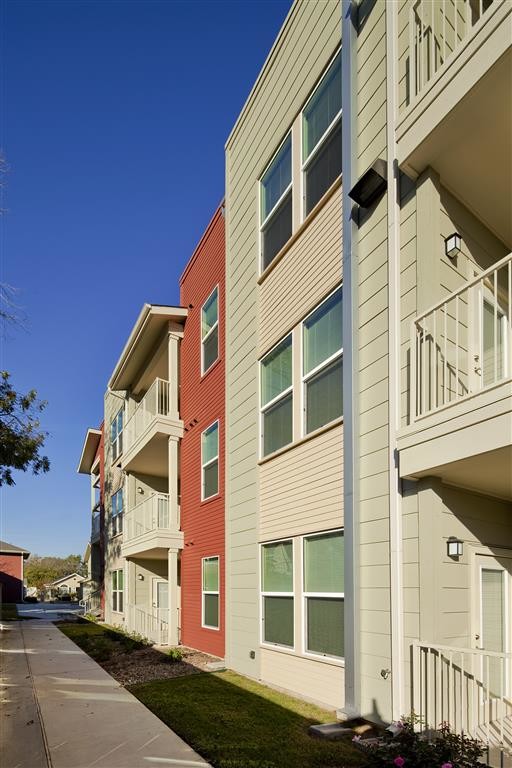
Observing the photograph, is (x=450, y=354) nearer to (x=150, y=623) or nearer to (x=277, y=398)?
(x=277, y=398)

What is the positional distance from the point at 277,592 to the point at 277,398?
2922 mm

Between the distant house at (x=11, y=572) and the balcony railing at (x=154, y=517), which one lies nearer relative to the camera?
the balcony railing at (x=154, y=517)

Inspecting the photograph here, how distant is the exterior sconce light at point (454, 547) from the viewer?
19.0ft

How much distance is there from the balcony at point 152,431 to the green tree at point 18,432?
275 cm

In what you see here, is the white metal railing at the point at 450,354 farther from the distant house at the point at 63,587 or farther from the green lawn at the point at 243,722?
the distant house at the point at 63,587

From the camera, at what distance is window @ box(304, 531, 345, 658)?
7.38 m

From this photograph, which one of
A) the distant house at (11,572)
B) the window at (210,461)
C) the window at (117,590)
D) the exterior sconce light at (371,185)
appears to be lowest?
the distant house at (11,572)

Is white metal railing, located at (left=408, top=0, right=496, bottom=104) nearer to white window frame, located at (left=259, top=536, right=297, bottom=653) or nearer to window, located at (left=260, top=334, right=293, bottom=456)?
window, located at (left=260, top=334, right=293, bottom=456)

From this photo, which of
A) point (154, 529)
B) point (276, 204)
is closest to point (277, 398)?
point (276, 204)

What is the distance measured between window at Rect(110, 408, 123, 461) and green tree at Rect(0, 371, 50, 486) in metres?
7.55

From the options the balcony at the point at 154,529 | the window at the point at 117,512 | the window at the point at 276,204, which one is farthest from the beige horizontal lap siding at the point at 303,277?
the window at the point at 117,512

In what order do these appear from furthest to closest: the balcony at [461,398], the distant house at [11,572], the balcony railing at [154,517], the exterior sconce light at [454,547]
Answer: the distant house at [11,572]
the balcony railing at [154,517]
the exterior sconce light at [454,547]
the balcony at [461,398]

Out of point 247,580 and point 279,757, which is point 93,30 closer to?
point 247,580

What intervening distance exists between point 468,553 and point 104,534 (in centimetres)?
2307
